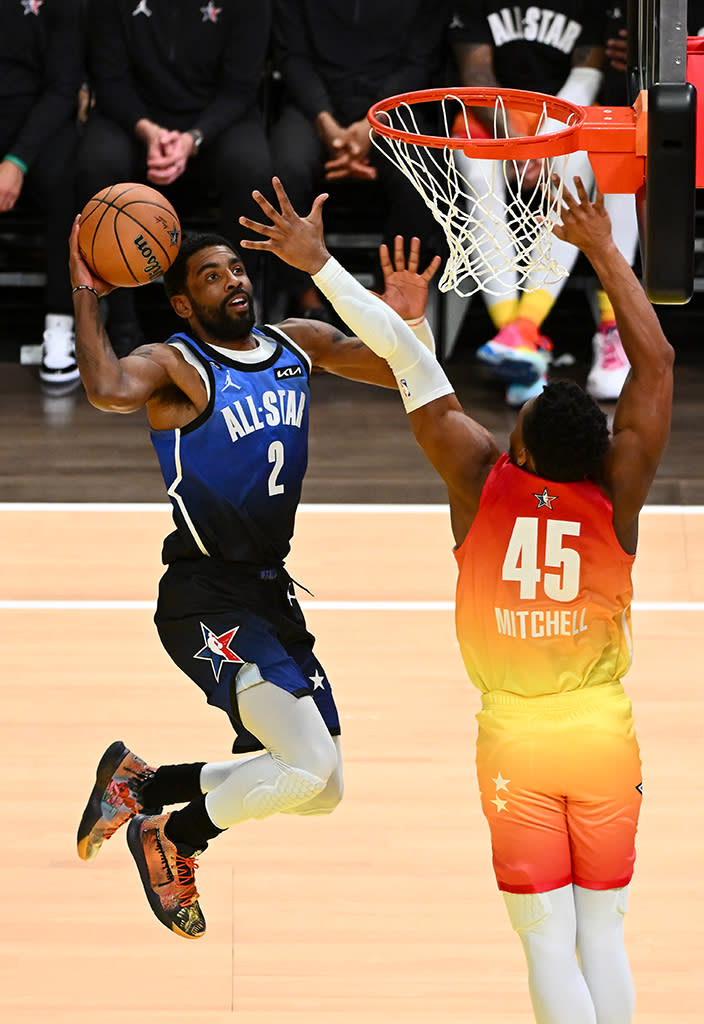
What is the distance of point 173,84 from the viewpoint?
812 cm

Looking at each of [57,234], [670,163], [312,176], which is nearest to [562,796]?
[670,163]

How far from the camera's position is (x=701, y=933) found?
3.91m

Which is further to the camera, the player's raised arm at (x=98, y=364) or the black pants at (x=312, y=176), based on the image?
the black pants at (x=312, y=176)

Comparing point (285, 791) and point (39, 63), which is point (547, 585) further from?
point (39, 63)

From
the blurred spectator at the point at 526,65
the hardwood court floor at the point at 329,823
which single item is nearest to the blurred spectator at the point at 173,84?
the blurred spectator at the point at 526,65

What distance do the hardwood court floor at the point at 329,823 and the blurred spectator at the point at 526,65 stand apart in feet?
4.37

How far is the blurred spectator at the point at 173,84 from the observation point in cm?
794

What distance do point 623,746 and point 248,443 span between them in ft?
4.18

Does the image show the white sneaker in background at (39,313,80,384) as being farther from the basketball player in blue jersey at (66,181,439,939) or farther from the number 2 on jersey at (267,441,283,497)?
the number 2 on jersey at (267,441,283,497)

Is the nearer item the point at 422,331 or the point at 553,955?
the point at 553,955

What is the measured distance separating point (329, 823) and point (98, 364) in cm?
162

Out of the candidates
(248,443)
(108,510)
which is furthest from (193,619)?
(108,510)

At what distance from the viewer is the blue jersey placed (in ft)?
12.7

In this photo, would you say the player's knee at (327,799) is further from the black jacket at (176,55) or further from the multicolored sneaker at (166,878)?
the black jacket at (176,55)
